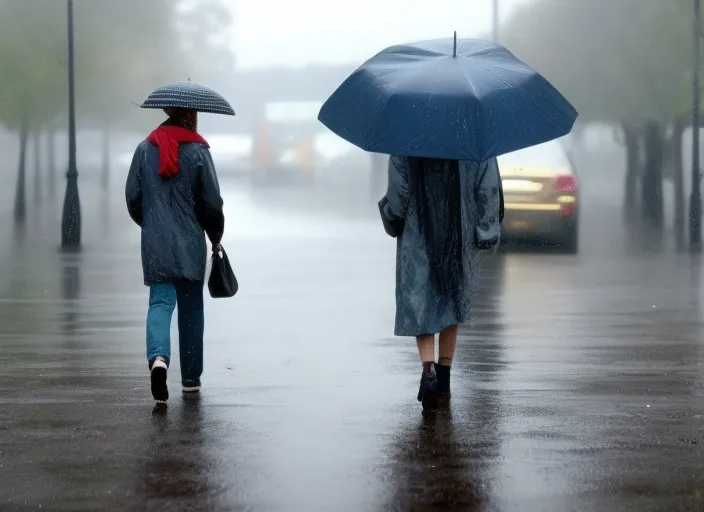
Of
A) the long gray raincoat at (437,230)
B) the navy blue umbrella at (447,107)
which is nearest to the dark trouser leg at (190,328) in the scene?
the long gray raincoat at (437,230)

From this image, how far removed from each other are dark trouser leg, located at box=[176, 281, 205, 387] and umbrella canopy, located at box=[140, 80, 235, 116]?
0.90m

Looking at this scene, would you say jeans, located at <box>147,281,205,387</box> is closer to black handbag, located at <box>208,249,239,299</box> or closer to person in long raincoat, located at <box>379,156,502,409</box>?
black handbag, located at <box>208,249,239,299</box>

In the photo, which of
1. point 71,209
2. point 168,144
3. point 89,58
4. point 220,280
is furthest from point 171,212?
point 89,58

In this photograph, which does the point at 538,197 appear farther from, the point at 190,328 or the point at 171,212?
the point at 171,212

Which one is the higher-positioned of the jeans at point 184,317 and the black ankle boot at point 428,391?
the jeans at point 184,317

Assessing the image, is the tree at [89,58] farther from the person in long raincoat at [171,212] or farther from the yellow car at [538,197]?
the person in long raincoat at [171,212]

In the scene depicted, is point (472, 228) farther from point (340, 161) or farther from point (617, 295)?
point (340, 161)

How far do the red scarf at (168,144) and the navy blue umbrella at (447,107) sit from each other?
0.77 meters

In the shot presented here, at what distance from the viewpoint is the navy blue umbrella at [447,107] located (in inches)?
277

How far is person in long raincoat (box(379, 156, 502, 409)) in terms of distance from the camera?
7570 mm

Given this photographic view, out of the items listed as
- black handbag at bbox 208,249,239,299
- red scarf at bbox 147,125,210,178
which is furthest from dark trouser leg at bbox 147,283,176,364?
red scarf at bbox 147,125,210,178

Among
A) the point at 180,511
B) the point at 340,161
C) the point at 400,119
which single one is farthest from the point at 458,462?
the point at 340,161

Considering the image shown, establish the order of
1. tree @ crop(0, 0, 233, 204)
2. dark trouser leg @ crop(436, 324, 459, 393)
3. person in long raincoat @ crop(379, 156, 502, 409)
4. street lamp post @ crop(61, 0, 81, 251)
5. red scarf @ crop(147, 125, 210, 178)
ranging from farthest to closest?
tree @ crop(0, 0, 233, 204), street lamp post @ crop(61, 0, 81, 251), dark trouser leg @ crop(436, 324, 459, 393), red scarf @ crop(147, 125, 210, 178), person in long raincoat @ crop(379, 156, 502, 409)

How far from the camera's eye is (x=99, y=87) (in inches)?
1500
